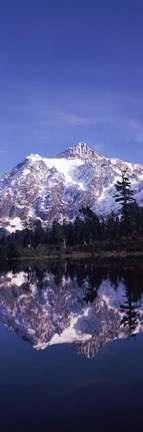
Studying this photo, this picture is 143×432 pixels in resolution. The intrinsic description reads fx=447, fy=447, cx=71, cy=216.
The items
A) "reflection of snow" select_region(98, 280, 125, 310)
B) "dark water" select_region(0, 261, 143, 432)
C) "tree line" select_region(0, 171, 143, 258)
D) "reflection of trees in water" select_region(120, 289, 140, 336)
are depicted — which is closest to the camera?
"dark water" select_region(0, 261, 143, 432)

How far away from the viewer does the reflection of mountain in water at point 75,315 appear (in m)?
20.8

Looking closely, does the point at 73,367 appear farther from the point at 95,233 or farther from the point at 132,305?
the point at 95,233

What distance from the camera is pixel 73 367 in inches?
627

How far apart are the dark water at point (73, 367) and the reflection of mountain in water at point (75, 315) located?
2.0 inches

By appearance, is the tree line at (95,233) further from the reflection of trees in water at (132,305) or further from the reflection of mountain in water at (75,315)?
the reflection of mountain in water at (75,315)

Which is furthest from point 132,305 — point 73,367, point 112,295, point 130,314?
point 73,367

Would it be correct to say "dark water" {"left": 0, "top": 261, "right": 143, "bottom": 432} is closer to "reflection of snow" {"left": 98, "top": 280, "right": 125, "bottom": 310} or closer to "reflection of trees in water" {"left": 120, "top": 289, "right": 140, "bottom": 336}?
"reflection of trees in water" {"left": 120, "top": 289, "right": 140, "bottom": 336}

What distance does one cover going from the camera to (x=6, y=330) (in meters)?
24.8

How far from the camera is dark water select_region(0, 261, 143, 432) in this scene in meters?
11.2

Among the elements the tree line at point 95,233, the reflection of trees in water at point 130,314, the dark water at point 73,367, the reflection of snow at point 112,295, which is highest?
the tree line at point 95,233

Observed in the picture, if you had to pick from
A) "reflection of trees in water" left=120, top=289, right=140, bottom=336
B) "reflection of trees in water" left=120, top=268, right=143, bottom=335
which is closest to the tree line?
"reflection of trees in water" left=120, top=268, right=143, bottom=335

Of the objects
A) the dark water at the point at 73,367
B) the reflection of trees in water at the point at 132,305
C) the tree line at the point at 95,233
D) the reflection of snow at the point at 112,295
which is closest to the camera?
the dark water at the point at 73,367

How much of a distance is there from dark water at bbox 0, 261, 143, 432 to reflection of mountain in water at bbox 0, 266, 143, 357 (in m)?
0.05

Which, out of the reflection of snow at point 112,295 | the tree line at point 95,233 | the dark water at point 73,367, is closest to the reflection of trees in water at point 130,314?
the dark water at point 73,367
